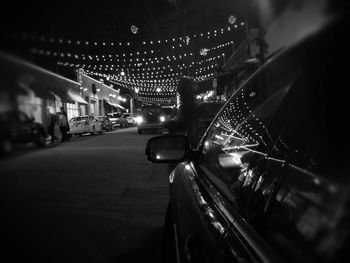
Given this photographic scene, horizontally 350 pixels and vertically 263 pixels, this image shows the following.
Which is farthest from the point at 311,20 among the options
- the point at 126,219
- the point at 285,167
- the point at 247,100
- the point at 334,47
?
the point at 126,219

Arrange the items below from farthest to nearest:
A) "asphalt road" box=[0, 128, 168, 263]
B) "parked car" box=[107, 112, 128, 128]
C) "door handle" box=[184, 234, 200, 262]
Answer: "parked car" box=[107, 112, 128, 128] < "asphalt road" box=[0, 128, 168, 263] < "door handle" box=[184, 234, 200, 262]

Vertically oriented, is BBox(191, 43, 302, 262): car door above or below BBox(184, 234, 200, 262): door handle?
above

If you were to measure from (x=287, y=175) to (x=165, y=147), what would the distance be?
1553 millimetres

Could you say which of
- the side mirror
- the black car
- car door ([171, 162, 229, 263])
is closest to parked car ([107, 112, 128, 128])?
the side mirror

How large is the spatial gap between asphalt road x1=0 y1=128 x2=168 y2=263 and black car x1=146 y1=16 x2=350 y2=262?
0.83m

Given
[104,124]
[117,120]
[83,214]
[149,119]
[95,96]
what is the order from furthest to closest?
[95,96] → [117,120] → [104,124] → [149,119] → [83,214]

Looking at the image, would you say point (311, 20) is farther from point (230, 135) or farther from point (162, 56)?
point (162, 56)

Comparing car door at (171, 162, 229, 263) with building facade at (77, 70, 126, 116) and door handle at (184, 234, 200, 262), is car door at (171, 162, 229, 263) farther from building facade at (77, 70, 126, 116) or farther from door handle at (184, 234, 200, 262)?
building facade at (77, 70, 126, 116)

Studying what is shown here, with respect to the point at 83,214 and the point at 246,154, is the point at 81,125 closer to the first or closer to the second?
the point at 83,214

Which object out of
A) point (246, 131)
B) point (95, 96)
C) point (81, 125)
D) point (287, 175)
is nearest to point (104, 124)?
point (81, 125)

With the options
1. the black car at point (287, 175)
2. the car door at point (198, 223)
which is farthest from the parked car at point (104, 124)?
the black car at point (287, 175)

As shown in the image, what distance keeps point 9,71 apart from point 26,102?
125mm

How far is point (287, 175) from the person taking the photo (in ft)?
3.11

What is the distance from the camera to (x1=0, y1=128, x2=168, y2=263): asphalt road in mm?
2961
